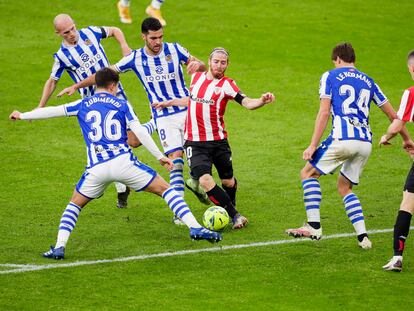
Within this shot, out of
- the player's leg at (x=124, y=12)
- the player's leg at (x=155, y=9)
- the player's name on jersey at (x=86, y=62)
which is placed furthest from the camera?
the player's leg at (x=124, y=12)

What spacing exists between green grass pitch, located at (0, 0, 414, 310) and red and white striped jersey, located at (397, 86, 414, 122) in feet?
5.64

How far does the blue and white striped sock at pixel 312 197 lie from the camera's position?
11648 mm

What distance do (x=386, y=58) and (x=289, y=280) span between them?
11581mm

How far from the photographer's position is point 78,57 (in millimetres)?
14188

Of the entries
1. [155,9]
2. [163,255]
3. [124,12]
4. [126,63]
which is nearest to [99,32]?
[126,63]

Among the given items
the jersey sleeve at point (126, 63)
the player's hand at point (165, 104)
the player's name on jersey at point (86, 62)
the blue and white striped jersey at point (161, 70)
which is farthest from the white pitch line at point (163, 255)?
the player's name on jersey at point (86, 62)

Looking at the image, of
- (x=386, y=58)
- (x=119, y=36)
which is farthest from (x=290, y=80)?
(x=119, y=36)

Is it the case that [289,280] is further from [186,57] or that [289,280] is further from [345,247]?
[186,57]

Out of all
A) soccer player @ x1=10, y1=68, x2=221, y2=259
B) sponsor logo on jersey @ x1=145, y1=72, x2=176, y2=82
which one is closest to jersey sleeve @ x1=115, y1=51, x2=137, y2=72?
sponsor logo on jersey @ x1=145, y1=72, x2=176, y2=82

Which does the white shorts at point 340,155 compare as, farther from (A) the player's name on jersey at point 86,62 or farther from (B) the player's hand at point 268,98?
(A) the player's name on jersey at point 86,62

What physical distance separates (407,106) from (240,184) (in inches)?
183

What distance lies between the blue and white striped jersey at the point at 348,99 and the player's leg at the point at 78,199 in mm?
2771

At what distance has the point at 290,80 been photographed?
19.9 meters

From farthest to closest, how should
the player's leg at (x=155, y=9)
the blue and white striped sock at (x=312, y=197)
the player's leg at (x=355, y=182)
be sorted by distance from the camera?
1. the player's leg at (x=155, y=9)
2. the blue and white striped sock at (x=312, y=197)
3. the player's leg at (x=355, y=182)
